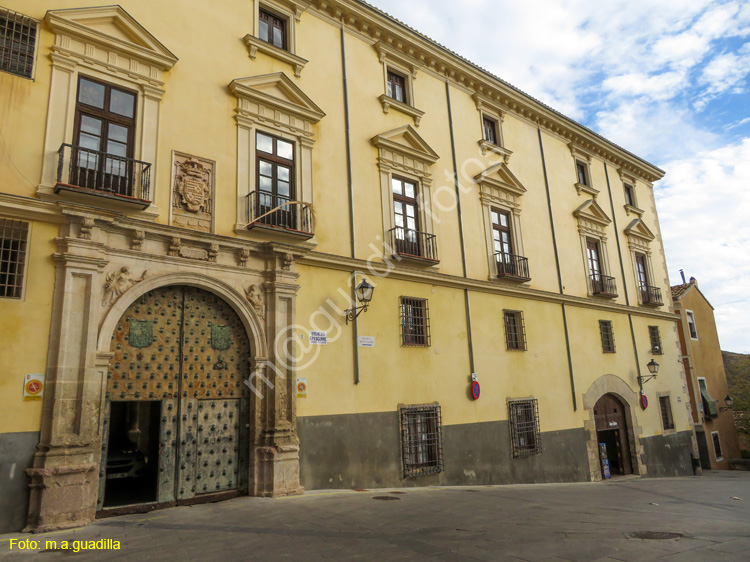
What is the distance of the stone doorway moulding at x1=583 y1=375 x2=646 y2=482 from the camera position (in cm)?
1711

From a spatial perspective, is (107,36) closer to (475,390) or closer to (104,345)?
(104,345)

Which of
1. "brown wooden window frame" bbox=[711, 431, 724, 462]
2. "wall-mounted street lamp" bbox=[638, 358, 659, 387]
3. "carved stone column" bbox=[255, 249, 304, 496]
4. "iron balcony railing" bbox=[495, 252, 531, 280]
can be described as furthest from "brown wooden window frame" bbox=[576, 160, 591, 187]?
"brown wooden window frame" bbox=[711, 431, 724, 462]

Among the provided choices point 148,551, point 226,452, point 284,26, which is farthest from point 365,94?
point 148,551

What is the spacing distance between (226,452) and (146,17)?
859 cm

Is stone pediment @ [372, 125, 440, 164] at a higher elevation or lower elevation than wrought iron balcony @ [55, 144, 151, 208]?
higher

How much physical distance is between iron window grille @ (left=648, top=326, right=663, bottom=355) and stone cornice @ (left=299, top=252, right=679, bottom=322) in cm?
256

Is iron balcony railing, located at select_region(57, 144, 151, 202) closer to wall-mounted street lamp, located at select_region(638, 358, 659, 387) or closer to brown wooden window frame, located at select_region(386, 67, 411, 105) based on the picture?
brown wooden window frame, located at select_region(386, 67, 411, 105)

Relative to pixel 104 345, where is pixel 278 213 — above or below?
above

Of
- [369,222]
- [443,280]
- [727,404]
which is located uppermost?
[369,222]

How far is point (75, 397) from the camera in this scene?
26.5 feet

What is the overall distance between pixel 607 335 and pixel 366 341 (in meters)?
11.8

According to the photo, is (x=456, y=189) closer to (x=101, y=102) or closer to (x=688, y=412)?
(x=101, y=102)

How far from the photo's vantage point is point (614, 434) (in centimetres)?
1920

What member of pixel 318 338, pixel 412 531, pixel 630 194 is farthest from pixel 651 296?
pixel 412 531
